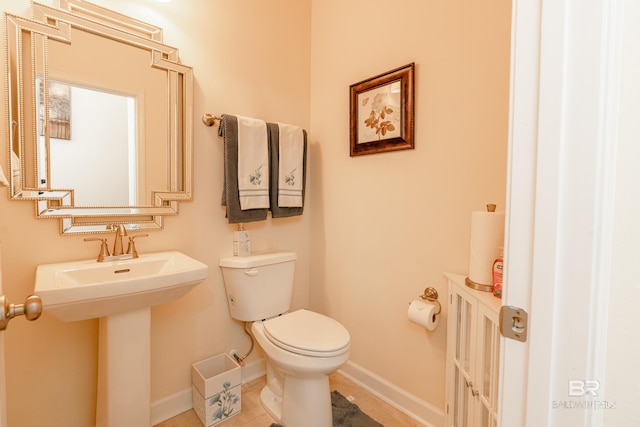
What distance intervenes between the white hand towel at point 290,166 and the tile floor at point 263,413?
3.62ft

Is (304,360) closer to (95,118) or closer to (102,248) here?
(102,248)

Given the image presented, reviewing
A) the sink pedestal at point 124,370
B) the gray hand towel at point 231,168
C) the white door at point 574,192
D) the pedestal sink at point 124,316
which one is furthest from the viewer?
the gray hand towel at point 231,168

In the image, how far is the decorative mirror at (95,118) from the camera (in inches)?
44.5

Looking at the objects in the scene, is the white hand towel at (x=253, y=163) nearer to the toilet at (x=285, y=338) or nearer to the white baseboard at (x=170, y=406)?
the toilet at (x=285, y=338)

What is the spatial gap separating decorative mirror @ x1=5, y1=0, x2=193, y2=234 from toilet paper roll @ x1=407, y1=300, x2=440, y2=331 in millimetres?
1253

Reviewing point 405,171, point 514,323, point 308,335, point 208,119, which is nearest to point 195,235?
point 208,119

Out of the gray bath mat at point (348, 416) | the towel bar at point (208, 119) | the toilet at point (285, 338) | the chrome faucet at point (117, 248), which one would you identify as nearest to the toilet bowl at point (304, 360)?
the toilet at point (285, 338)

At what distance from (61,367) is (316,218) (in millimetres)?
1472

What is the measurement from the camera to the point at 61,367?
1.23 m

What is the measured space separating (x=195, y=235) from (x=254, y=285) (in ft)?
1.36

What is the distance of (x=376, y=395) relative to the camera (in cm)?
166

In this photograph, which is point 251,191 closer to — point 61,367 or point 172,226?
point 172,226

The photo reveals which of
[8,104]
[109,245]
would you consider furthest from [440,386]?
[8,104]

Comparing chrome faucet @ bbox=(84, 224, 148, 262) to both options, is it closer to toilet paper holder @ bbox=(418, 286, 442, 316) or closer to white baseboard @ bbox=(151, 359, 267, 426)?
white baseboard @ bbox=(151, 359, 267, 426)
